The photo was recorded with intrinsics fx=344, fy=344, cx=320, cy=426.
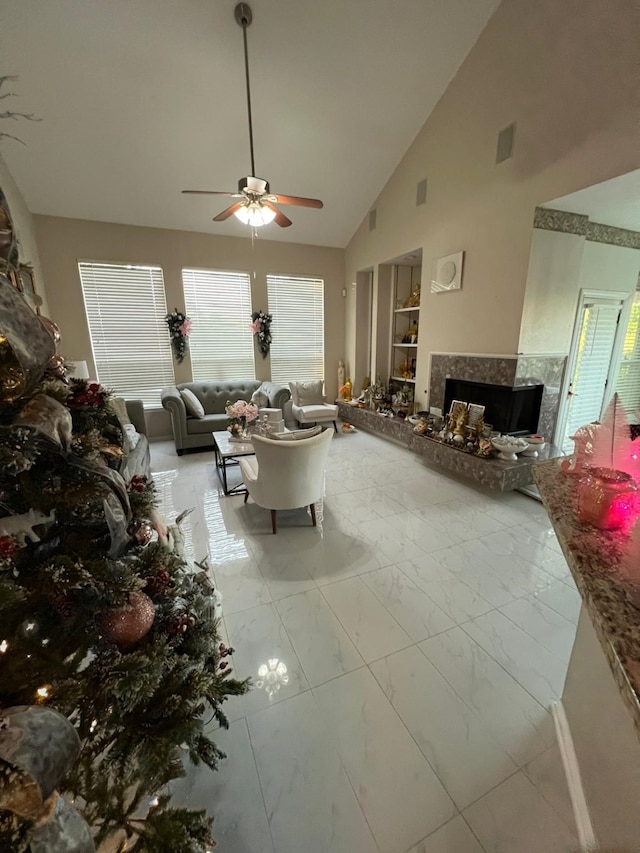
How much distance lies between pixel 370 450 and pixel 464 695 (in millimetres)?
3366

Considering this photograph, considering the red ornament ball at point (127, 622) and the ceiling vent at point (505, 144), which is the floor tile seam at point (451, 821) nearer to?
the red ornament ball at point (127, 622)

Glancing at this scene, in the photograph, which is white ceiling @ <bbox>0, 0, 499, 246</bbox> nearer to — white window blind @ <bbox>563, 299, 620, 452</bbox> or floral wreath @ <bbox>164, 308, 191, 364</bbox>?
floral wreath @ <bbox>164, 308, 191, 364</bbox>

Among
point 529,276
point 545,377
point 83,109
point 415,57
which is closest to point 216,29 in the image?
point 83,109

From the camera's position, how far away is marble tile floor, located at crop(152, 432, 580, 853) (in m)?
1.14

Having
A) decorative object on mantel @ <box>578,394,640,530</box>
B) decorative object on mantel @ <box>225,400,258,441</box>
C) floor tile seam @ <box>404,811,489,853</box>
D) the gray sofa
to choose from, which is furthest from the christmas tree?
the gray sofa

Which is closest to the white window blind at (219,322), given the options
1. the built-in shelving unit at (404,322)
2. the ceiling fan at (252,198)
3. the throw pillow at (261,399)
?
the throw pillow at (261,399)

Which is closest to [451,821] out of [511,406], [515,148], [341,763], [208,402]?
[341,763]

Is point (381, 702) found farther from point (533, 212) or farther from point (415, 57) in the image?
point (415, 57)

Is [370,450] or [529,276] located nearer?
[529,276]

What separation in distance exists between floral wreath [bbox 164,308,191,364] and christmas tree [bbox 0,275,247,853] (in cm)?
467

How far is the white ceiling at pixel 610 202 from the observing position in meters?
2.59

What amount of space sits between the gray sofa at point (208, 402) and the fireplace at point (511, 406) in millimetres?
2740

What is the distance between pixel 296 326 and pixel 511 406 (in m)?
3.80

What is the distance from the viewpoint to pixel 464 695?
1.51 meters
